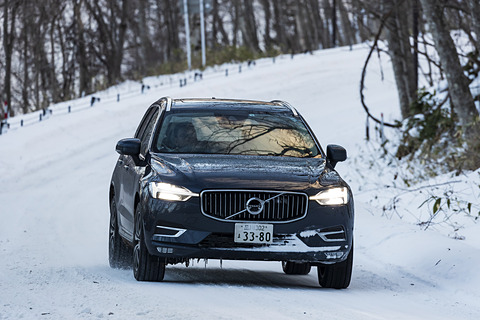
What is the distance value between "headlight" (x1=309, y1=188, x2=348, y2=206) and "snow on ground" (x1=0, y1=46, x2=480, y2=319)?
758 millimetres

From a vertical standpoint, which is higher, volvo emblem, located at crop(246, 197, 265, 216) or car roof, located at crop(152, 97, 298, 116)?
car roof, located at crop(152, 97, 298, 116)

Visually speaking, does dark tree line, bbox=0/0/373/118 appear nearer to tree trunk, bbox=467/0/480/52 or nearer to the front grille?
tree trunk, bbox=467/0/480/52

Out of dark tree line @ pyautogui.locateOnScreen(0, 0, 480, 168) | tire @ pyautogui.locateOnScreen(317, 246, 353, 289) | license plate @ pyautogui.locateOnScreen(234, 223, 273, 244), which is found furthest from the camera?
dark tree line @ pyautogui.locateOnScreen(0, 0, 480, 168)

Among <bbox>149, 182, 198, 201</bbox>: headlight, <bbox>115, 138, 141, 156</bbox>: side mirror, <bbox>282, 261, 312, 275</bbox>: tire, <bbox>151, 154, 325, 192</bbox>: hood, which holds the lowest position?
<bbox>282, 261, 312, 275</bbox>: tire

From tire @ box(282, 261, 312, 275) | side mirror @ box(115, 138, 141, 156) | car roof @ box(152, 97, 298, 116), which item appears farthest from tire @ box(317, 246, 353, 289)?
side mirror @ box(115, 138, 141, 156)

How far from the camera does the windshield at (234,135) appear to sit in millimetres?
9055

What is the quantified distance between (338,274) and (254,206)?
3.60 ft

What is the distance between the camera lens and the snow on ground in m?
6.78

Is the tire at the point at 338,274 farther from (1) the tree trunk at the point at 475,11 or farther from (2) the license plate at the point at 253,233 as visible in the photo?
(1) the tree trunk at the point at 475,11

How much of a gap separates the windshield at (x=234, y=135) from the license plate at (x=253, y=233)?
3.86 ft

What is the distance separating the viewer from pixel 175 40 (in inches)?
2285

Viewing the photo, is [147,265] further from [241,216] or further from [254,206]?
[254,206]

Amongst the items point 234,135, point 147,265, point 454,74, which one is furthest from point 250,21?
point 147,265

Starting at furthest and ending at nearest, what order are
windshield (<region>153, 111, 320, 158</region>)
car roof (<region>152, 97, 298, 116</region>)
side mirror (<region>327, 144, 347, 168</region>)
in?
car roof (<region>152, 97, 298, 116</region>) → side mirror (<region>327, 144, 347, 168</region>) → windshield (<region>153, 111, 320, 158</region>)
